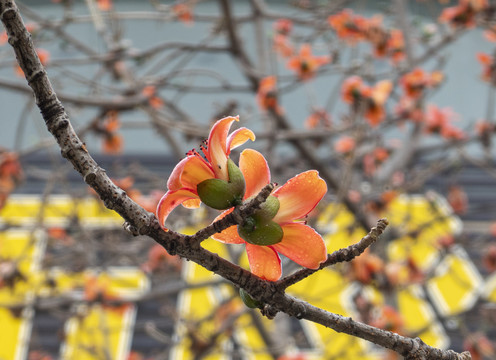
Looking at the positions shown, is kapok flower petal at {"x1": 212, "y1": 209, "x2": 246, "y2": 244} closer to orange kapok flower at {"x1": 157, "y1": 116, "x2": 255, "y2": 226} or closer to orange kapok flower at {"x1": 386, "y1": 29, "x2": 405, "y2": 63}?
orange kapok flower at {"x1": 157, "y1": 116, "x2": 255, "y2": 226}

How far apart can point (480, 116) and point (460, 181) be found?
0.93 meters

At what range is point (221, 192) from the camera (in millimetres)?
567

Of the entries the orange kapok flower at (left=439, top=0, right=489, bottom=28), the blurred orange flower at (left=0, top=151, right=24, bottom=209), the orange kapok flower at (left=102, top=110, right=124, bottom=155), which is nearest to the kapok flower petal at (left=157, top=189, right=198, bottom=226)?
the blurred orange flower at (left=0, top=151, right=24, bottom=209)

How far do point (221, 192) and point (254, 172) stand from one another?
0.06 m

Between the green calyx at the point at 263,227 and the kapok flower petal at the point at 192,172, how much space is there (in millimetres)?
62

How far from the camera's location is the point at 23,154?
2.59 meters

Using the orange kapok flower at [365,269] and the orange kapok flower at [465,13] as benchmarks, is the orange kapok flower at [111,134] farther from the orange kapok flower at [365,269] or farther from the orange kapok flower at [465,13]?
the orange kapok flower at [465,13]

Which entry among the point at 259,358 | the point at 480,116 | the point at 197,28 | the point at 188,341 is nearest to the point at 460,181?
the point at 480,116

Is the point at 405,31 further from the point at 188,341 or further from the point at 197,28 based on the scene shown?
the point at 197,28

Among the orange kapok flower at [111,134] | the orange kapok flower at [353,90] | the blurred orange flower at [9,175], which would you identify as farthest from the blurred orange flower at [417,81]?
the blurred orange flower at [9,175]

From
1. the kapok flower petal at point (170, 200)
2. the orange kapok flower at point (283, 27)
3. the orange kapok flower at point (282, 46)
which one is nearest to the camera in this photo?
the kapok flower petal at point (170, 200)

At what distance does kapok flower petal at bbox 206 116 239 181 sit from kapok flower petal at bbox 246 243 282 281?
0.29 ft

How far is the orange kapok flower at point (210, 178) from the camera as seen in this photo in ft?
1.86

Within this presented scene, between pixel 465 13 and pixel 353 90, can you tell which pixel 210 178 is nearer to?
pixel 353 90
